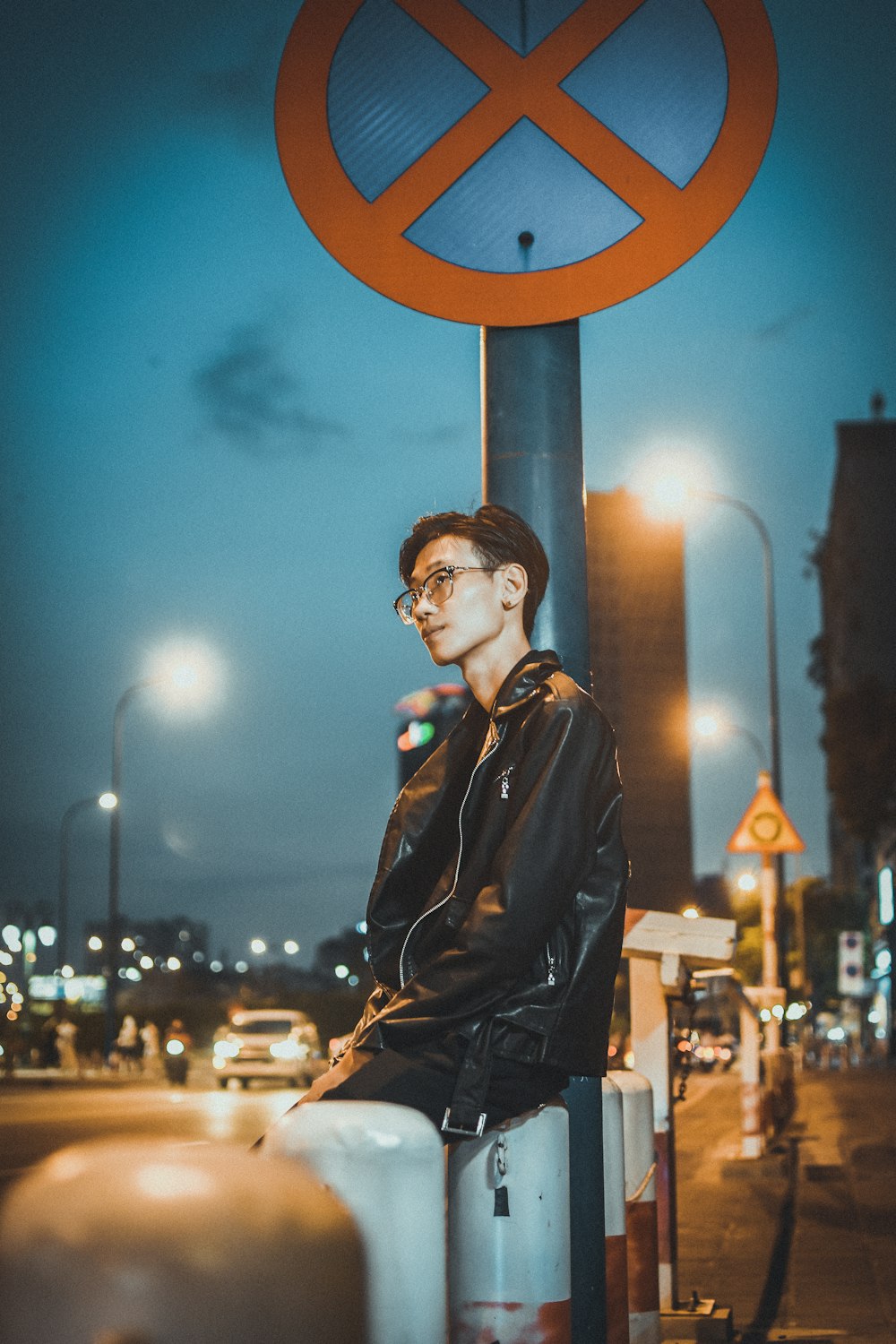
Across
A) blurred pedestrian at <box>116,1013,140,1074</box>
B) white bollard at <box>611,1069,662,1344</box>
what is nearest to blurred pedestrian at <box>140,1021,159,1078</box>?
blurred pedestrian at <box>116,1013,140,1074</box>

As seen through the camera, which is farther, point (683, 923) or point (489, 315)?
point (683, 923)

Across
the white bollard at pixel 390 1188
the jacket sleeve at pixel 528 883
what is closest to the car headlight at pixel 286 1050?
the jacket sleeve at pixel 528 883

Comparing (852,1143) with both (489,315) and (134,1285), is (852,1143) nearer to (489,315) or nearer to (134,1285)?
(489,315)

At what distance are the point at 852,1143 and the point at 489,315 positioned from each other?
16.1 m

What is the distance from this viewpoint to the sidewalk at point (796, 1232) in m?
6.70

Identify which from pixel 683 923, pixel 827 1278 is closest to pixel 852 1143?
pixel 827 1278

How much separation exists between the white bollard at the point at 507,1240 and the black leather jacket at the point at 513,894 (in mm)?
159

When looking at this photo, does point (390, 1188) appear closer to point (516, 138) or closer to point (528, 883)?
point (528, 883)

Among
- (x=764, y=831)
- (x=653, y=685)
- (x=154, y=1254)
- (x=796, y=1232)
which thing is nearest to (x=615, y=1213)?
(x=154, y=1254)

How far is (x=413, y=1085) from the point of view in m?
2.53

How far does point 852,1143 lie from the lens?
17969mm

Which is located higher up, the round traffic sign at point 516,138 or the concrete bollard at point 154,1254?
the round traffic sign at point 516,138

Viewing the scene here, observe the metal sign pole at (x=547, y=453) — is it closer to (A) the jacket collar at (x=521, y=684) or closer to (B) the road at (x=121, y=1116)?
(A) the jacket collar at (x=521, y=684)

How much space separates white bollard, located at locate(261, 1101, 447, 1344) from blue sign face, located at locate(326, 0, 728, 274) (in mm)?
2202
